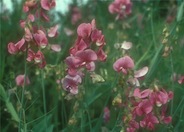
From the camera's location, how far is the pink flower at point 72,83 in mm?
1513

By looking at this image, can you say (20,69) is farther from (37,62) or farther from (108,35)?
(37,62)

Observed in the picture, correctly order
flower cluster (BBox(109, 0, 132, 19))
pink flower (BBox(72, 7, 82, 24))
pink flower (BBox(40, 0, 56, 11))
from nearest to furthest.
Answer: pink flower (BBox(40, 0, 56, 11)), flower cluster (BBox(109, 0, 132, 19)), pink flower (BBox(72, 7, 82, 24))

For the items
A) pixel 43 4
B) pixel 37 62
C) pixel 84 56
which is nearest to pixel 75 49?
pixel 84 56

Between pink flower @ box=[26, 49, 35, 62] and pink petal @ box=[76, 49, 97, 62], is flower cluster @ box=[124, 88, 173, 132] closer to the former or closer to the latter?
pink petal @ box=[76, 49, 97, 62]

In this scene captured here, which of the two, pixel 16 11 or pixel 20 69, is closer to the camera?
pixel 20 69

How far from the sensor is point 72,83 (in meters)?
1.52

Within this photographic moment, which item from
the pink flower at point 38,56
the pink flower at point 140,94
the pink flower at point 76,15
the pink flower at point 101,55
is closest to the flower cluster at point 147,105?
the pink flower at point 140,94

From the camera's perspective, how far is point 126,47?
162 centimetres

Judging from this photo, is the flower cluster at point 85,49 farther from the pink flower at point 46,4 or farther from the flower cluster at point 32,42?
the pink flower at point 46,4

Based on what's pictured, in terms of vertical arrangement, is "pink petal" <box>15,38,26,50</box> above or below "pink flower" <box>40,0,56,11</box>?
below

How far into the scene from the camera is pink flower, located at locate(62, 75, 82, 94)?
151cm

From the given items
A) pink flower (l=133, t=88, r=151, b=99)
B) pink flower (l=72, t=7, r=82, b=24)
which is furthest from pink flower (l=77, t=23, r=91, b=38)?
pink flower (l=72, t=7, r=82, b=24)

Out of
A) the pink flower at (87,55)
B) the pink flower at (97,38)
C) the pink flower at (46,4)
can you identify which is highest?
the pink flower at (46,4)

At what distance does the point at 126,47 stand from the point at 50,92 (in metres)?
1.15
